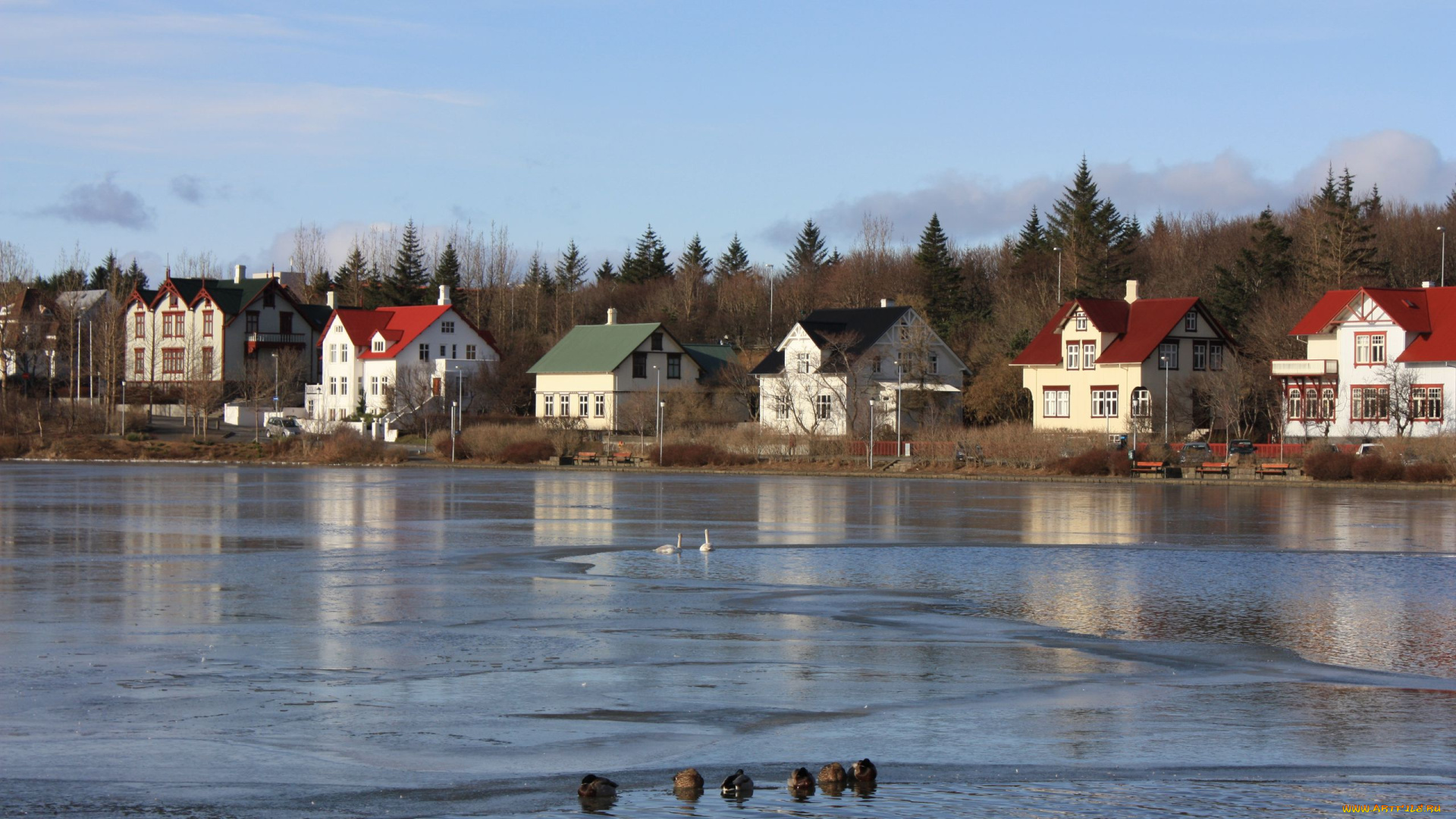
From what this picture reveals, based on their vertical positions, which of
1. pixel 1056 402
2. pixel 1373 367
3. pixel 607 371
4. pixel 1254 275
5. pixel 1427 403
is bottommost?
pixel 1427 403

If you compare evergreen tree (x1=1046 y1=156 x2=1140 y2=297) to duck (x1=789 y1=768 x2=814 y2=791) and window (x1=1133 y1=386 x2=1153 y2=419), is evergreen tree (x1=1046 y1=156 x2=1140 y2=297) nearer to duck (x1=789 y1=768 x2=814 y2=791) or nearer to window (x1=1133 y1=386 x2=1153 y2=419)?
window (x1=1133 y1=386 x2=1153 y2=419)

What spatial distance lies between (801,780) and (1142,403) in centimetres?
7004

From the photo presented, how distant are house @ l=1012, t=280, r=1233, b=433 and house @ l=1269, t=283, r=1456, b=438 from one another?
4509 millimetres

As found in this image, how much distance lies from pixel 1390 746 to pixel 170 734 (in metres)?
9.49

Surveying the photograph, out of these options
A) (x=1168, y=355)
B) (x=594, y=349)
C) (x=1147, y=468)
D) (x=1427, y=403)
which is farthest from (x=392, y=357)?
(x=1427, y=403)

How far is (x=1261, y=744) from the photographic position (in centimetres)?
1146

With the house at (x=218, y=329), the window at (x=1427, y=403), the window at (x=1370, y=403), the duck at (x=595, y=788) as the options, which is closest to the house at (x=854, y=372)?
the window at (x=1370, y=403)

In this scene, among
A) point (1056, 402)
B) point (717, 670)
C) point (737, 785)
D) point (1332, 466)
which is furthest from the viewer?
point (1056, 402)

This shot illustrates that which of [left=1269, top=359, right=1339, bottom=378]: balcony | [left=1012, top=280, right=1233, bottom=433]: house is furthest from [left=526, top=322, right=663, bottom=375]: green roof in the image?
[left=1269, top=359, right=1339, bottom=378]: balcony

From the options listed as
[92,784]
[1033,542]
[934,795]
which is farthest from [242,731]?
[1033,542]

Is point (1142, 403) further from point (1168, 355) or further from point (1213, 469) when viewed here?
point (1213, 469)

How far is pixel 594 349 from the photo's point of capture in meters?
98.4

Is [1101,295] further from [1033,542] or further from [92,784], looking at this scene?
[92,784]

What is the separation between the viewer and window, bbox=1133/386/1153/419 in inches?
2982
